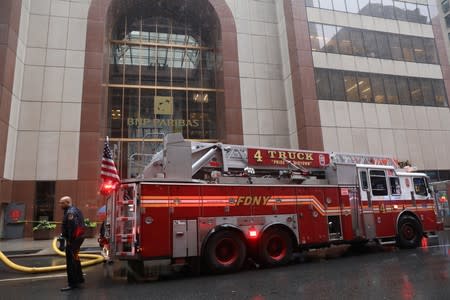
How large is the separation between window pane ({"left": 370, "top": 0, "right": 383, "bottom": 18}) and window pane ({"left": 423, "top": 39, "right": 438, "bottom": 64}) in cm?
465

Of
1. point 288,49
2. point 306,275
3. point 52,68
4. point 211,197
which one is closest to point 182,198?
point 211,197

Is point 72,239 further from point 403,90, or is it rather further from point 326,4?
point 403,90

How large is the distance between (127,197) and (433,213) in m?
10.8

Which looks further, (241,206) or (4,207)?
(4,207)

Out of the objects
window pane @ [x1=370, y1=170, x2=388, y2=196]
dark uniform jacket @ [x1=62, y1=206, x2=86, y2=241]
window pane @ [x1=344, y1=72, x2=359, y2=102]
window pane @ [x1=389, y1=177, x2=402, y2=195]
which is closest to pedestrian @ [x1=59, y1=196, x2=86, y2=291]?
dark uniform jacket @ [x1=62, y1=206, x2=86, y2=241]

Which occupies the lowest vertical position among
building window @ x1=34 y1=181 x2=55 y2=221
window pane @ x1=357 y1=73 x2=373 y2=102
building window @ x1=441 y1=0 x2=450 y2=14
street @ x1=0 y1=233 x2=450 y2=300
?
street @ x1=0 y1=233 x2=450 y2=300

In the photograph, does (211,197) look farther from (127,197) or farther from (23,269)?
(23,269)

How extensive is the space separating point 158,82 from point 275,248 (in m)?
19.8

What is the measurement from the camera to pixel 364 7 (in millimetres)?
26703

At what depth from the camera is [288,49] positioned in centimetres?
2514

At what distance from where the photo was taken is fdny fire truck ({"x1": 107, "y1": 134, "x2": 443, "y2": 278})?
7711 mm

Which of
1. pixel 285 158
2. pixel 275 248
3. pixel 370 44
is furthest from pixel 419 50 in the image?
pixel 275 248

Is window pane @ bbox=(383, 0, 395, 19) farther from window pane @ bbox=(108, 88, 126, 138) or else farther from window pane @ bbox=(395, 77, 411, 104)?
window pane @ bbox=(108, 88, 126, 138)

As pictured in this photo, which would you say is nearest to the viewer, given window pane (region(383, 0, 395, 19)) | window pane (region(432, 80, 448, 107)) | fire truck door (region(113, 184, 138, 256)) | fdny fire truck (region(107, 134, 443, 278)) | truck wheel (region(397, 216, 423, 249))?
fire truck door (region(113, 184, 138, 256))
